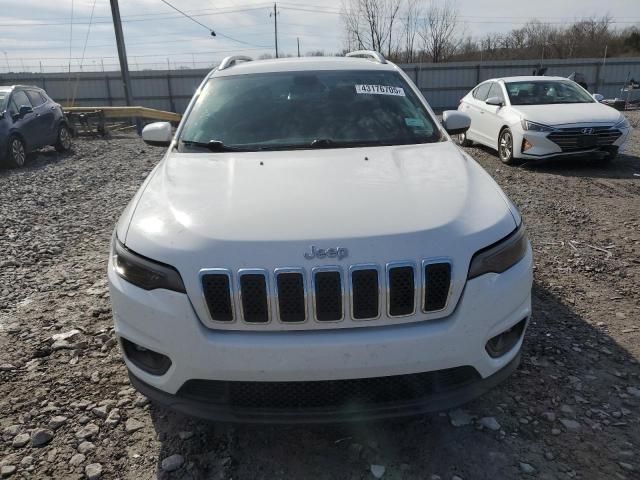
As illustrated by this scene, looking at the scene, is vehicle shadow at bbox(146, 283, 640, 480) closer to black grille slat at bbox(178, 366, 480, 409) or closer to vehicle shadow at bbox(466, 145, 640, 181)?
black grille slat at bbox(178, 366, 480, 409)

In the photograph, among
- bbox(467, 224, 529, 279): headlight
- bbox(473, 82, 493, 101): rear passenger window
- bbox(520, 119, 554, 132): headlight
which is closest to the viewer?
bbox(467, 224, 529, 279): headlight

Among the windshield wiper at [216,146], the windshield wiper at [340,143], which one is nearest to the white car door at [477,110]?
the windshield wiper at [340,143]

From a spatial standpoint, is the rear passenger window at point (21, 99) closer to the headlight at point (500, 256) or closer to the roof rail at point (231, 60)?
the roof rail at point (231, 60)

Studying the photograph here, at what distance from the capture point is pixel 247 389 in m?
1.96

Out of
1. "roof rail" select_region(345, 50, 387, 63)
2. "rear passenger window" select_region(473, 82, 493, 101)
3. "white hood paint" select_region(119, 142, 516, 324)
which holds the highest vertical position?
"roof rail" select_region(345, 50, 387, 63)

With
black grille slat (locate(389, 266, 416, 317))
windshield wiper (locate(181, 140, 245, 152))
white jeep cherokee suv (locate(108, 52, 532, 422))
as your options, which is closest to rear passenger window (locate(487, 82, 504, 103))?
windshield wiper (locate(181, 140, 245, 152))

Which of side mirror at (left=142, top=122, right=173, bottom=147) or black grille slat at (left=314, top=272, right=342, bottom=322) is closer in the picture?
black grille slat at (left=314, top=272, right=342, bottom=322)

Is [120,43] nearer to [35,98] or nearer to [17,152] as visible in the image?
[35,98]

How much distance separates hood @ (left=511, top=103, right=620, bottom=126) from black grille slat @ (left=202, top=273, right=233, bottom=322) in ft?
25.1

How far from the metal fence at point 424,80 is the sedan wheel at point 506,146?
2224 centimetres

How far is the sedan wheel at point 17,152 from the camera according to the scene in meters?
10.0

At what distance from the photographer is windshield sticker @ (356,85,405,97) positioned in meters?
3.49

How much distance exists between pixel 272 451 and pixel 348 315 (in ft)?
2.67

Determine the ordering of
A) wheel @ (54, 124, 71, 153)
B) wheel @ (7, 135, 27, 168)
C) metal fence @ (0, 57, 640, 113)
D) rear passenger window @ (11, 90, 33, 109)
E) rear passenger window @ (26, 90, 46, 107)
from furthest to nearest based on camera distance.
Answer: metal fence @ (0, 57, 640, 113) → wheel @ (54, 124, 71, 153) → rear passenger window @ (26, 90, 46, 107) → rear passenger window @ (11, 90, 33, 109) → wheel @ (7, 135, 27, 168)
